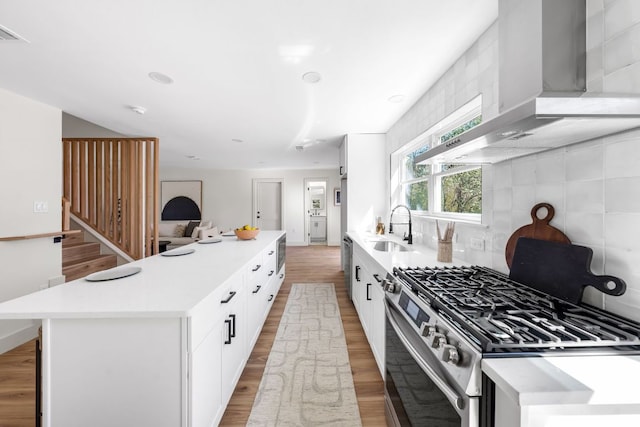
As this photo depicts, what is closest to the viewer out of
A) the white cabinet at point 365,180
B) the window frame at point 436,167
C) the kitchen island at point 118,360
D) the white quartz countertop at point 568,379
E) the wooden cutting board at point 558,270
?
the white quartz countertop at point 568,379

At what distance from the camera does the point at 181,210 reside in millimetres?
8055

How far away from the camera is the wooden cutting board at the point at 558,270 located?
885mm

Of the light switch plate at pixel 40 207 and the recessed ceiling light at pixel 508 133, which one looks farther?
the light switch plate at pixel 40 207

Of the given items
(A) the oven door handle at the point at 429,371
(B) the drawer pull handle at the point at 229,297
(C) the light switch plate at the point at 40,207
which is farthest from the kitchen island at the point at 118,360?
(C) the light switch plate at the point at 40,207

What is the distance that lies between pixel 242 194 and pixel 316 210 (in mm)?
2440

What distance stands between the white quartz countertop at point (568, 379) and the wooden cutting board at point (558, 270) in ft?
1.00

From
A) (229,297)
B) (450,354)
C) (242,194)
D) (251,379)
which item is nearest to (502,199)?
(450,354)

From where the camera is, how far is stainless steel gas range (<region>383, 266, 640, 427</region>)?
2.15 feet

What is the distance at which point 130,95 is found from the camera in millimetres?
2521

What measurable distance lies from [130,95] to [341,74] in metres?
2.09

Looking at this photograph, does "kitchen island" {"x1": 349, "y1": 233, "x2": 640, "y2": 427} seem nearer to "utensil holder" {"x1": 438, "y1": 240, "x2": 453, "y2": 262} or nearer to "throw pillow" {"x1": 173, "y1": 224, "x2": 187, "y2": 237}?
"utensil holder" {"x1": 438, "y1": 240, "x2": 453, "y2": 262}

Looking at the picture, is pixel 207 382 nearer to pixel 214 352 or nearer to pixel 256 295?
pixel 214 352

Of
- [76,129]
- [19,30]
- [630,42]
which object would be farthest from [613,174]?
[76,129]

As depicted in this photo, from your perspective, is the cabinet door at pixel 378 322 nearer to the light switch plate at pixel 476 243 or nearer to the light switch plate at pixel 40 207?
the light switch plate at pixel 476 243
